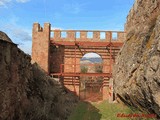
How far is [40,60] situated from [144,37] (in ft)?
40.1

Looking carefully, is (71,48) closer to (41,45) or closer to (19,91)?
(41,45)

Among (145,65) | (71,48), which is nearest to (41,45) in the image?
(71,48)

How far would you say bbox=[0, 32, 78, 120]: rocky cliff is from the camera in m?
8.16

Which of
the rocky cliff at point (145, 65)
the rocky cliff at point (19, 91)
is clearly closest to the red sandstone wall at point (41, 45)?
the rocky cliff at point (19, 91)

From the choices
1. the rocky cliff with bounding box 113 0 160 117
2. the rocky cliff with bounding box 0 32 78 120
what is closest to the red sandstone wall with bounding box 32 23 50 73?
the rocky cliff with bounding box 0 32 78 120

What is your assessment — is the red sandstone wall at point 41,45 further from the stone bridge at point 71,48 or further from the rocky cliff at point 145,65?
the rocky cliff at point 145,65

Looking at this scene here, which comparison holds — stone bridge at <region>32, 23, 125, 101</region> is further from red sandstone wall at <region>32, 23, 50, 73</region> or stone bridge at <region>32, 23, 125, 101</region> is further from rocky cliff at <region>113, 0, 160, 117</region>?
rocky cliff at <region>113, 0, 160, 117</region>

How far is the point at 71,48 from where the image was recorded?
21719 mm

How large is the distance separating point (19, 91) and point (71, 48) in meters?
12.3

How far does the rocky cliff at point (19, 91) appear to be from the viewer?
8.16m

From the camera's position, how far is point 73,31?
21469 millimetres

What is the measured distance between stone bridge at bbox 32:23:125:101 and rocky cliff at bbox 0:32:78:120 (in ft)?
25.7

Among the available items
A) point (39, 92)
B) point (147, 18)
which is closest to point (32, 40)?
point (39, 92)

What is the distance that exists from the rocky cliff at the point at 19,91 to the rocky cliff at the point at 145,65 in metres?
3.60
